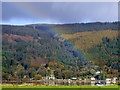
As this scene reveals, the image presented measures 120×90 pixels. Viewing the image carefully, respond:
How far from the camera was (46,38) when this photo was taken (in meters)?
25.4

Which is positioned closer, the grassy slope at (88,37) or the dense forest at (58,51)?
the dense forest at (58,51)

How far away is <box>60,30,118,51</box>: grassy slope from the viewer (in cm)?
2531

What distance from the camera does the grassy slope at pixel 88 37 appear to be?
25.3 metres

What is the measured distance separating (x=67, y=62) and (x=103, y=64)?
185 inches

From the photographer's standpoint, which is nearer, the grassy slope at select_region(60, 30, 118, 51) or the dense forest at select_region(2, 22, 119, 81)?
the dense forest at select_region(2, 22, 119, 81)

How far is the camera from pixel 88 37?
27531 mm

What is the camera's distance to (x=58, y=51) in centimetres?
2312

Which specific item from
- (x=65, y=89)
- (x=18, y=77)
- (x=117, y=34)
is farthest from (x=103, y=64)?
(x=65, y=89)

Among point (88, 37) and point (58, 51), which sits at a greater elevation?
point (88, 37)

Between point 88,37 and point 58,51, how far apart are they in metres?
6.70

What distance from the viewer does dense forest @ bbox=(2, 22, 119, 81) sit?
18844 mm

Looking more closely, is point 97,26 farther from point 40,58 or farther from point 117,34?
point 40,58

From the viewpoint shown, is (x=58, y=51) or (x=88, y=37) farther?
(x=88, y=37)

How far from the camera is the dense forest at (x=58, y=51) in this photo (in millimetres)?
18844
